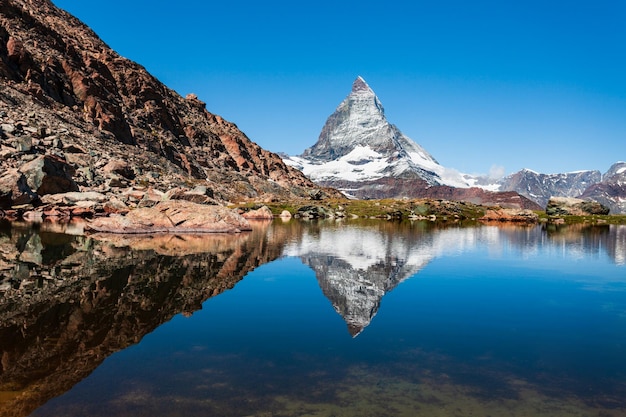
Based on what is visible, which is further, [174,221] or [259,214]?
[259,214]

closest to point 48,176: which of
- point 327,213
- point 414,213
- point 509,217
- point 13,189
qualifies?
point 13,189

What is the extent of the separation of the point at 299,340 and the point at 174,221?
52.6 meters

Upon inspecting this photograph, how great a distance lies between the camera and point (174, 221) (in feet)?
222

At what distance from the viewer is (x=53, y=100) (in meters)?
145

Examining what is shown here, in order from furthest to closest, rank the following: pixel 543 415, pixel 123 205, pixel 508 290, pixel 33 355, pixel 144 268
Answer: pixel 123 205 → pixel 144 268 → pixel 508 290 → pixel 33 355 → pixel 543 415

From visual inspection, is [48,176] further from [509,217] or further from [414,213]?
[509,217]

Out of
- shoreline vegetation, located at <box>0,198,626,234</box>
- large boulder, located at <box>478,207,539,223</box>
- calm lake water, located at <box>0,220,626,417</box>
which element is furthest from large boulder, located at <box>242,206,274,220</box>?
calm lake water, located at <box>0,220,626,417</box>

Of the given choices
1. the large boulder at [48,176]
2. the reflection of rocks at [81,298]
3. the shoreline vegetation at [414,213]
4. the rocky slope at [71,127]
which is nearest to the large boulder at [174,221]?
the reflection of rocks at [81,298]

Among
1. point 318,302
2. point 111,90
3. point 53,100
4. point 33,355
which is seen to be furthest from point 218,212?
point 111,90

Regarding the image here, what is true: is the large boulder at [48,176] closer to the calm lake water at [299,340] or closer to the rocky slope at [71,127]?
the rocky slope at [71,127]

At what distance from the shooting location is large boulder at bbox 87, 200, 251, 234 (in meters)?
63.8

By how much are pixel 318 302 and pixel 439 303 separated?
6.76m

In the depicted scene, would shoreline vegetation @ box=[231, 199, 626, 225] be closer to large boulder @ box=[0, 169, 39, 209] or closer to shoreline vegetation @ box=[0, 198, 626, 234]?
shoreline vegetation @ box=[0, 198, 626, 234]

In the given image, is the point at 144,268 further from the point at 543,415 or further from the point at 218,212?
the point at 218,212
